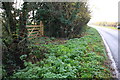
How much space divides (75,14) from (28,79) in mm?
7826

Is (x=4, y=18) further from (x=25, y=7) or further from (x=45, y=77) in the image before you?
(x=45, y=77)

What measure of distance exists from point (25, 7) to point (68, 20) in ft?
17.7

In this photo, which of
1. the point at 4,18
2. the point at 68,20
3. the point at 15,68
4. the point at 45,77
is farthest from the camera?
the point at 68,20

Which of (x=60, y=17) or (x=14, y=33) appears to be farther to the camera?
(x=60, y=17)

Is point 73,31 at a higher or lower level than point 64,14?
lower

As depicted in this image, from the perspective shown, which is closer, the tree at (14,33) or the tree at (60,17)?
the tree at (14,33)

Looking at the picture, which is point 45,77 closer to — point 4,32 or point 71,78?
point 71,78

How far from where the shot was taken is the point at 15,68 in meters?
4.19

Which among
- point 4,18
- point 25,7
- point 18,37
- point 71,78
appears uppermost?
point 25,7

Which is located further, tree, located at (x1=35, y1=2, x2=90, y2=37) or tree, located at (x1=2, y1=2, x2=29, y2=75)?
tree, located at (x1=35, y1=2, x2=90, y2=37)

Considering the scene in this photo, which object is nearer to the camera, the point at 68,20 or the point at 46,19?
the point at 68,20

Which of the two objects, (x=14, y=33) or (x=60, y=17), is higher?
(x=60, y=17)

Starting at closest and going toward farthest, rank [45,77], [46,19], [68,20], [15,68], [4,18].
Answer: [45,77] → [15,68] → [4,18] → [68,20] → [46,19]

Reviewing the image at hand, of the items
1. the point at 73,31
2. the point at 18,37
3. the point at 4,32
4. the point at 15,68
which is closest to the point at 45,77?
the point at 15,68
